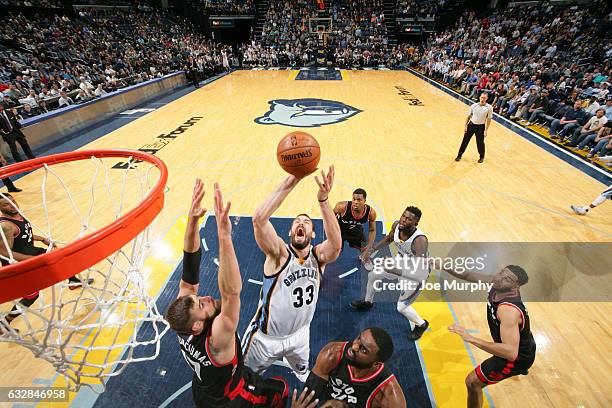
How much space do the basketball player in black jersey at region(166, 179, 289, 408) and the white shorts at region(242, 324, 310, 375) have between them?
0.37 meters

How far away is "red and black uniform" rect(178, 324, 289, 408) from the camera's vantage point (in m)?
2.03

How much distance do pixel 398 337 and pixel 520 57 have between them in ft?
54.5

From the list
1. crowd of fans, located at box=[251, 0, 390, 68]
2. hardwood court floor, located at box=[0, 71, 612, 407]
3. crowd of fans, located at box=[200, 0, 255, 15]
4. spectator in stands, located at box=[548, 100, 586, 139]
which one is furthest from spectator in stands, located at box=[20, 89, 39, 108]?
crowd of fans, located at box=[200, 0, 255, 15]

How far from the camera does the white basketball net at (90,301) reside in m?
2.39

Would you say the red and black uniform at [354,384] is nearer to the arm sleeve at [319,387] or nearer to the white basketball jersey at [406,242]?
the arm sleeve at [319,387]

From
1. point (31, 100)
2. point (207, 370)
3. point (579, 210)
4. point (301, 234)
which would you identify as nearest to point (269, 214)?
point (301, 234)

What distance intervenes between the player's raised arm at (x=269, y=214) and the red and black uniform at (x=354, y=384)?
955 mm

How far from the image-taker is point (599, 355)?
11.6ft

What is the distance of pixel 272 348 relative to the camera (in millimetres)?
2771

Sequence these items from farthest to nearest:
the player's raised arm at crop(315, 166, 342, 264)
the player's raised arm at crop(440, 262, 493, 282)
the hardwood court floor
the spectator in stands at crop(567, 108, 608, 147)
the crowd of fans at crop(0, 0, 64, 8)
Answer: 1. the crowd of fans at crop(0, 0, 64, 8)
2. the spectator in stands at crop(567, 108, 608, 147)
3. the player's raised arm at crop(440, 262, 493, 282)
4. the hardwood court floor
5. the player's raised arm at crop(315, 166, 342, 264)

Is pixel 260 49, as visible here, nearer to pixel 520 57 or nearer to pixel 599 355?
pixel 520 57

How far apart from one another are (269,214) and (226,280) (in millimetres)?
676

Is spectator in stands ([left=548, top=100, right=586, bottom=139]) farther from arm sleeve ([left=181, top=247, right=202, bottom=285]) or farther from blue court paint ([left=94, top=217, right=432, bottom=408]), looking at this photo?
arm sleeve ([left=181, top=247, right=202, bottom=285])

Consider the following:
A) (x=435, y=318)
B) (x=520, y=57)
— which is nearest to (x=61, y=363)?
(x=435, y=318)
